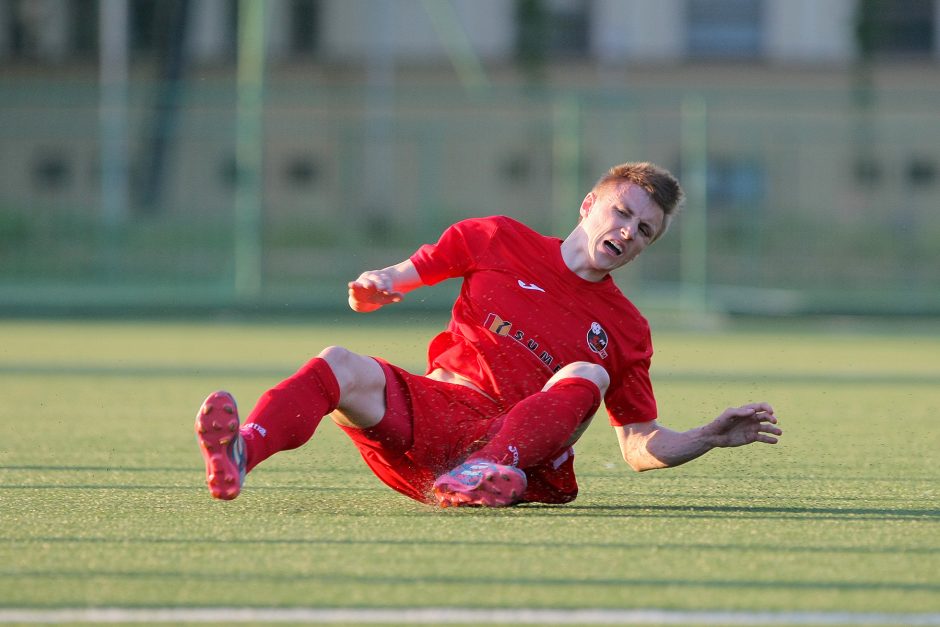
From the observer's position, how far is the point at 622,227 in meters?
4.56

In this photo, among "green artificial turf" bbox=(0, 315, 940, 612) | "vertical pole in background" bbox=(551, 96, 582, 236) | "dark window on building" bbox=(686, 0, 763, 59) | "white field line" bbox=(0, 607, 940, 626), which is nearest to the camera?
"white field line" bbox=(0, 607, 940, 626)

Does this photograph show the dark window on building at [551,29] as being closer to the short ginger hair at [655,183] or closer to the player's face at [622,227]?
the short ginger hair at [655,183]

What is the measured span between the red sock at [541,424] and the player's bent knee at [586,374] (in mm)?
20

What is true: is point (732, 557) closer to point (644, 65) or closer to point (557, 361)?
point (557, 361)

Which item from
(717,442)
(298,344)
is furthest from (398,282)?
(298,344)

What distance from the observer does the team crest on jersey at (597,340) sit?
457 cm

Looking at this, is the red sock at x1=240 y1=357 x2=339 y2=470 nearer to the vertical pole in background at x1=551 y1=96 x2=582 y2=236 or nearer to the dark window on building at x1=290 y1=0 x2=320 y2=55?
the vertical pole in background at x1=551 y1=96 x2=582 y2=236

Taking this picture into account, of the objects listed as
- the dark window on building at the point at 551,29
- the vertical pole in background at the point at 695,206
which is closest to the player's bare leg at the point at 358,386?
the vertical pole in background at the point at 695,206

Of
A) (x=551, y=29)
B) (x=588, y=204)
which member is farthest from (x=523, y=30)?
(x=588, y=204)

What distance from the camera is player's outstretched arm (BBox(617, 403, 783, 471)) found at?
4.51 meters

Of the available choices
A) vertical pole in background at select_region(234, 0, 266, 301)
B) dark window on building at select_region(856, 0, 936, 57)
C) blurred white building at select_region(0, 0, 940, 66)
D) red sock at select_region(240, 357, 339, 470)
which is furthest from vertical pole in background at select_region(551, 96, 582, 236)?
red sock at select_region(240, 357, 339, 470)

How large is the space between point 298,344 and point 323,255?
5.42 m

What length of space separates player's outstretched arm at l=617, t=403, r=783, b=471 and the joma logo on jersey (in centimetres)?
34

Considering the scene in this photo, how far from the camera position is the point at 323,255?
19016mm
